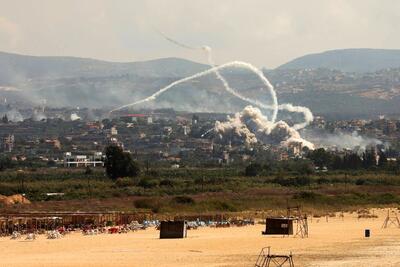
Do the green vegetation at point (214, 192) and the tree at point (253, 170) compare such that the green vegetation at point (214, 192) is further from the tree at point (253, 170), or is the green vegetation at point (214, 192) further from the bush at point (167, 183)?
the tree at point (253, 170)

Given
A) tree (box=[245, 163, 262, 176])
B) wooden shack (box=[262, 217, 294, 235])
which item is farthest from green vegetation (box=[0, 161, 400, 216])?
wooden shack (box=[262, 217, 294, 235])

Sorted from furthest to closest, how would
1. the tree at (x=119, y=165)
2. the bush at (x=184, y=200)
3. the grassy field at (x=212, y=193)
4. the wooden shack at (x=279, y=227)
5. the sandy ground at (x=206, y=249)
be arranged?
the tree at (x=119, y=165) < the bush at (x=184, y=200) < the grassy field at (x=212, y=193) < the wooden shack at (x=279, y=227) < the sandy ground at (x=206, y=249)

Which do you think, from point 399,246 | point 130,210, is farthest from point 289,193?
point 399,246

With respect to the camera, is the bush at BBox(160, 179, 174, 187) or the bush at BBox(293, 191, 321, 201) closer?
the bush at BBox(293, 191, 321, 201)

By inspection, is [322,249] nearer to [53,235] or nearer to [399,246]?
[399,246]

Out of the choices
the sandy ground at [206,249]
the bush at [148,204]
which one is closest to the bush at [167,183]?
the bush at [148,204]

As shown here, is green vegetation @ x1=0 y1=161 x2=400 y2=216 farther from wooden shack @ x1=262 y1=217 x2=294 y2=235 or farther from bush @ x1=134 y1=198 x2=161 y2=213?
wooden shack @ x1=262 y1=217 x2=294 y2=235
